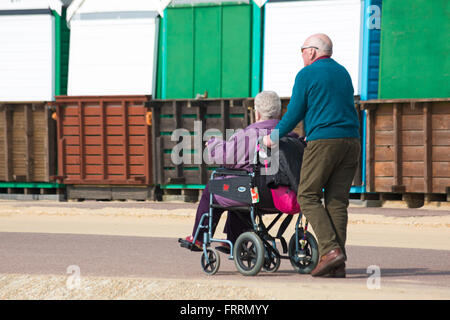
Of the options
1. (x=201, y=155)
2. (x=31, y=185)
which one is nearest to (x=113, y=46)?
(x=201, y=155)

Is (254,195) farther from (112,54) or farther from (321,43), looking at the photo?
(112,54)

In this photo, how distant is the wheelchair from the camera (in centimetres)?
679

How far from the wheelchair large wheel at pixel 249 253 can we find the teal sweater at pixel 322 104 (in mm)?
799

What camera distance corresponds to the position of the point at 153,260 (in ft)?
27.3

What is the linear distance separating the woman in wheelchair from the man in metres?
0.21

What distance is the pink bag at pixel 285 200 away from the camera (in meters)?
6.78

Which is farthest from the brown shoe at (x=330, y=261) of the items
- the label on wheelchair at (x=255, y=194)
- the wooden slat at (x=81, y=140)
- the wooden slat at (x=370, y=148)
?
the wooden slat at (x=81, y=140)

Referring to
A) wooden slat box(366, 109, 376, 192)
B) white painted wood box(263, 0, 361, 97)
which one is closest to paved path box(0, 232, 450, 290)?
wooden slat box(366, 109, 376, 192)

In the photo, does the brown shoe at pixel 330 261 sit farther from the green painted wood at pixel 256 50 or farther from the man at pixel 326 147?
the green painted wood at pixel 256 50

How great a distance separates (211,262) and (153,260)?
132cm

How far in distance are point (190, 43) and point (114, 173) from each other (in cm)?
309
